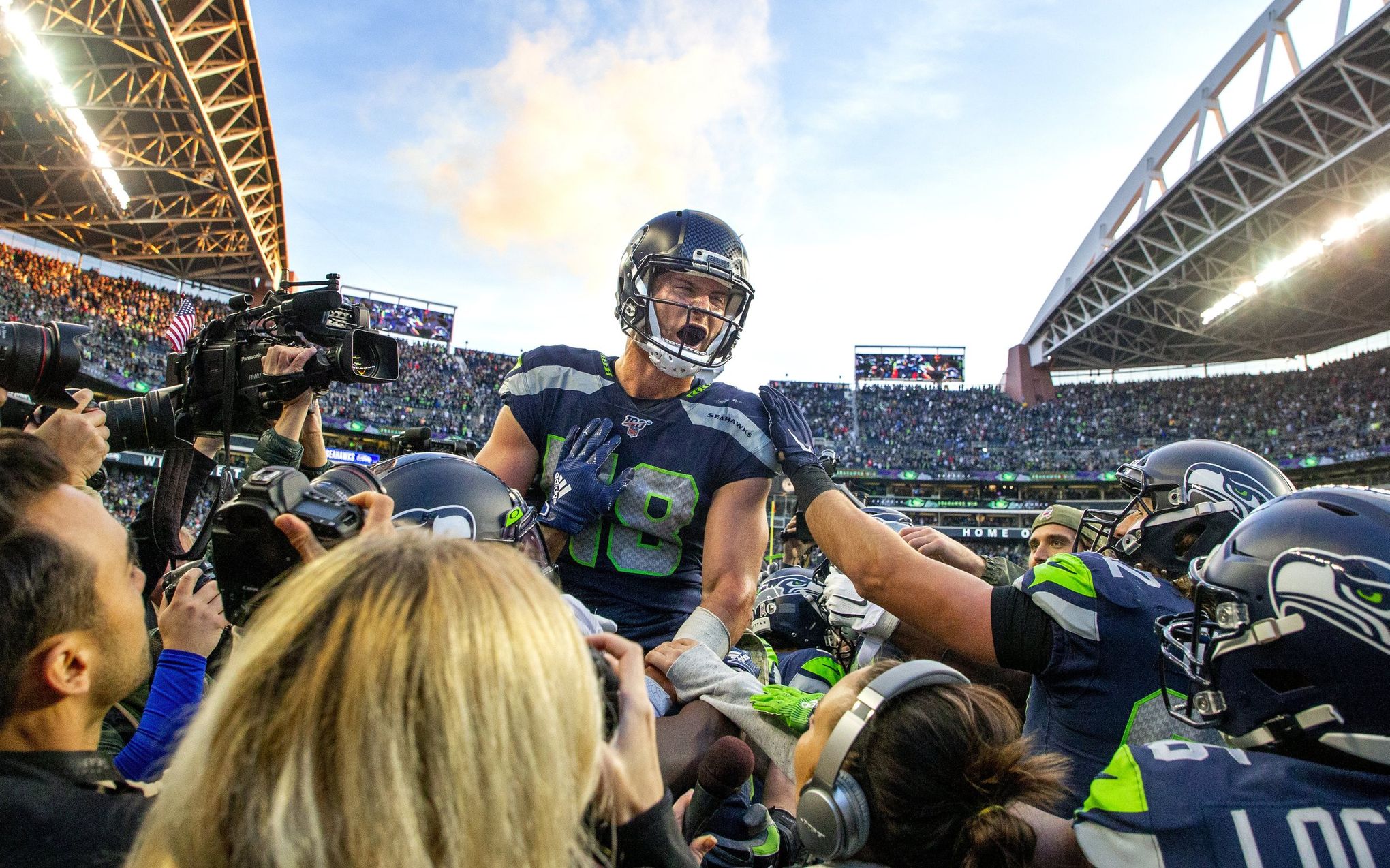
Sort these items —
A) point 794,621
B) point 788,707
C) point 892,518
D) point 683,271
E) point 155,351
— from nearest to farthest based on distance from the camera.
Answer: point 788,707, point 683,271, point 892,518, point 794,621, point 155,351

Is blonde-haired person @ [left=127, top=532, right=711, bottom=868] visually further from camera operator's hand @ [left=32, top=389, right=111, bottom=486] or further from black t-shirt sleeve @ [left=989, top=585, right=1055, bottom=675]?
camera operator's hand @ [left=32, top=389, right=111, bottom=486]

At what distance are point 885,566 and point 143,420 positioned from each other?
314cm

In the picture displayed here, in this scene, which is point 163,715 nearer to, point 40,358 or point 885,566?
point 40,358

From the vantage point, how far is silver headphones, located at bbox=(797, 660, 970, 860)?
173 cm

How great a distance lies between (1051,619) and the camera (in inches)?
93.3

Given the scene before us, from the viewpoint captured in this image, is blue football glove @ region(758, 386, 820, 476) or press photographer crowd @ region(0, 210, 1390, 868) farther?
blue football glove @ region(758, 386, 820, 476)

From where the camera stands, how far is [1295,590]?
1.96 metres

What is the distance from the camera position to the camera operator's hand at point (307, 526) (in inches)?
57.0

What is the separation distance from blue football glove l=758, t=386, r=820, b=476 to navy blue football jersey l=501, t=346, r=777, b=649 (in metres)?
0.05

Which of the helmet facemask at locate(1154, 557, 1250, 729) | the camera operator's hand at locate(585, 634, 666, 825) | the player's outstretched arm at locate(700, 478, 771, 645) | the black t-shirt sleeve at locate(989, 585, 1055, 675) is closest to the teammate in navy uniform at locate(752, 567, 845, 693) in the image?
the player's outstretched arm at locate(700, 478, 771, 645)

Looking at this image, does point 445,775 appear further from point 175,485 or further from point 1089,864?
point 175,485

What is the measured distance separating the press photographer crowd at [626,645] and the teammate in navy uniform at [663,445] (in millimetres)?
16

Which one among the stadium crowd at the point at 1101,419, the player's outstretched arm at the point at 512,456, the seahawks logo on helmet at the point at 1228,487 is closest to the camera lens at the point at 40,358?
the player's outstretched arm at the point at 512,456

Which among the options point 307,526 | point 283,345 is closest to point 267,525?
point 307,526
